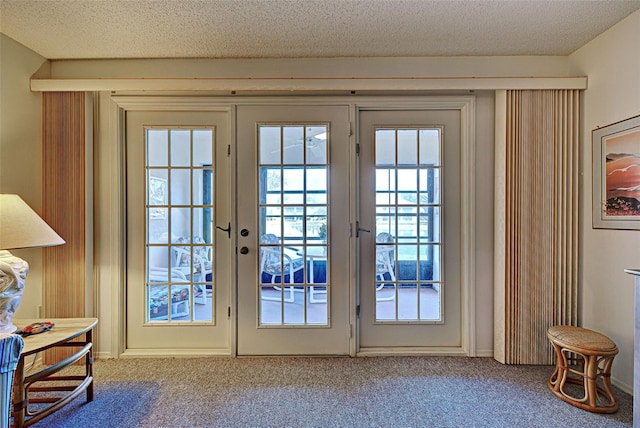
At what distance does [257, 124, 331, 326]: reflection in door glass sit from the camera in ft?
7.93

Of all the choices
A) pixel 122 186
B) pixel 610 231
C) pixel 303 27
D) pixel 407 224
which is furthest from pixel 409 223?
pixel 122 186

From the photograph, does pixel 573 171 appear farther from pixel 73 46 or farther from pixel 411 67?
pixel 73 46

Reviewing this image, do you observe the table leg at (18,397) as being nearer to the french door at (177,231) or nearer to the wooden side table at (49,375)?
the wooden side table at (49,375)

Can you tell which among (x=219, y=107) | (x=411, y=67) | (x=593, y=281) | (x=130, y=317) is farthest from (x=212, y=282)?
(x=593, y=281)

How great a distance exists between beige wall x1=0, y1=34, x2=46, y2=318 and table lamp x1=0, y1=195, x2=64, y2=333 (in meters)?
0.62

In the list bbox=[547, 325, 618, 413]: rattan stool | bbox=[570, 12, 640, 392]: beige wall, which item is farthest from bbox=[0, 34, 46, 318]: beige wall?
bbox=[570, 12, 640, 392]: beige wall

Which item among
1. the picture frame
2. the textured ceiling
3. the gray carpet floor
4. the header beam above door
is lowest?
the gray carpet floor

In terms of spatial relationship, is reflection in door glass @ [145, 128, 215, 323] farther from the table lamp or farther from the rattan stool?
the rattan stool

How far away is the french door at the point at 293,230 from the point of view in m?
2.41

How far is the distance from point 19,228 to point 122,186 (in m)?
0.84

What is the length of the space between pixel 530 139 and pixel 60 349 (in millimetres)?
4061

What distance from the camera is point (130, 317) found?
243cm

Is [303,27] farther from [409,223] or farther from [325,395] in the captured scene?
[325,395]

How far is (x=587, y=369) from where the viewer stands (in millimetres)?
1765
